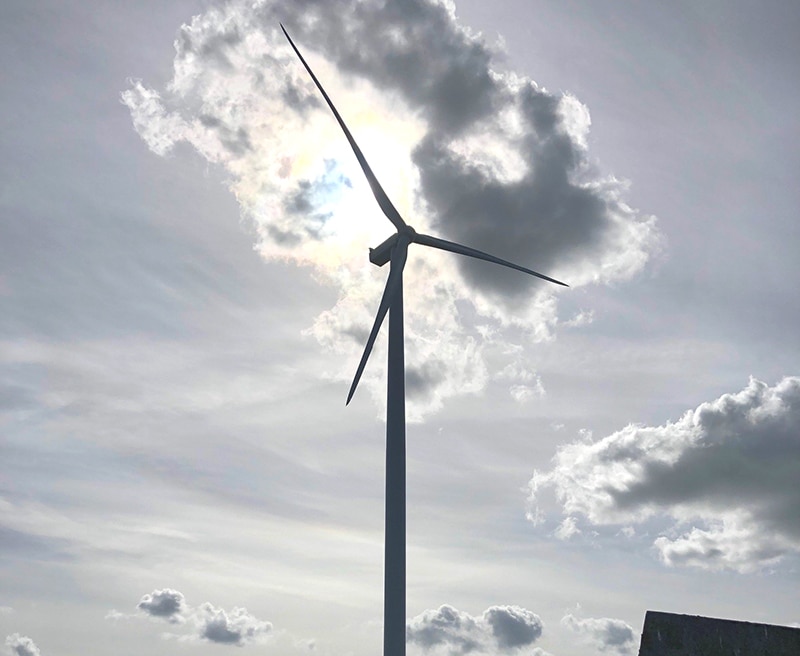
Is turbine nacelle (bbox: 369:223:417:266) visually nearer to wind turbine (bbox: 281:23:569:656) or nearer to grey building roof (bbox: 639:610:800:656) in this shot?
wind turbine (bbox: 281:23:569:656)

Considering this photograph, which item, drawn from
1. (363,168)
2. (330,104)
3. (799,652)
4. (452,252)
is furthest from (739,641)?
(330,104)

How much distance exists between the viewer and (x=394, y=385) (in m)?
67.5

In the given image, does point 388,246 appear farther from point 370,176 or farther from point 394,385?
point 394,385

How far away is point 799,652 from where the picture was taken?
65812 mm

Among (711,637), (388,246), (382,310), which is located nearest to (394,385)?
(382,310)

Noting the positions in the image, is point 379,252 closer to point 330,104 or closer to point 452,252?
point 452,252

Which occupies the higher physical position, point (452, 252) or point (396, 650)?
point (452, 252)

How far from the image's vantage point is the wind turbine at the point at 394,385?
200 feet

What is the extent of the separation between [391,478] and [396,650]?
13.4 m

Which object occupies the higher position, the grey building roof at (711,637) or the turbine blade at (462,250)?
the turbine blade at (462,250)

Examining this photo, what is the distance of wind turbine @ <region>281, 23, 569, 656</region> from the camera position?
60875 mm

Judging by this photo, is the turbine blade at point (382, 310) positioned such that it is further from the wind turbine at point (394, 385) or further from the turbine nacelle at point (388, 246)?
the turbine nacelle at point (388, 246)

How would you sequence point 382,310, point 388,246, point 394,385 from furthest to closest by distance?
1. point 388,246
2. point 382,310
3. point 394,385

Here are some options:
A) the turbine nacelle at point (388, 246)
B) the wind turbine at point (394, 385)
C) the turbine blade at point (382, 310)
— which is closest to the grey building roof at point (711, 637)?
the wind turbine at point (394, 385)
